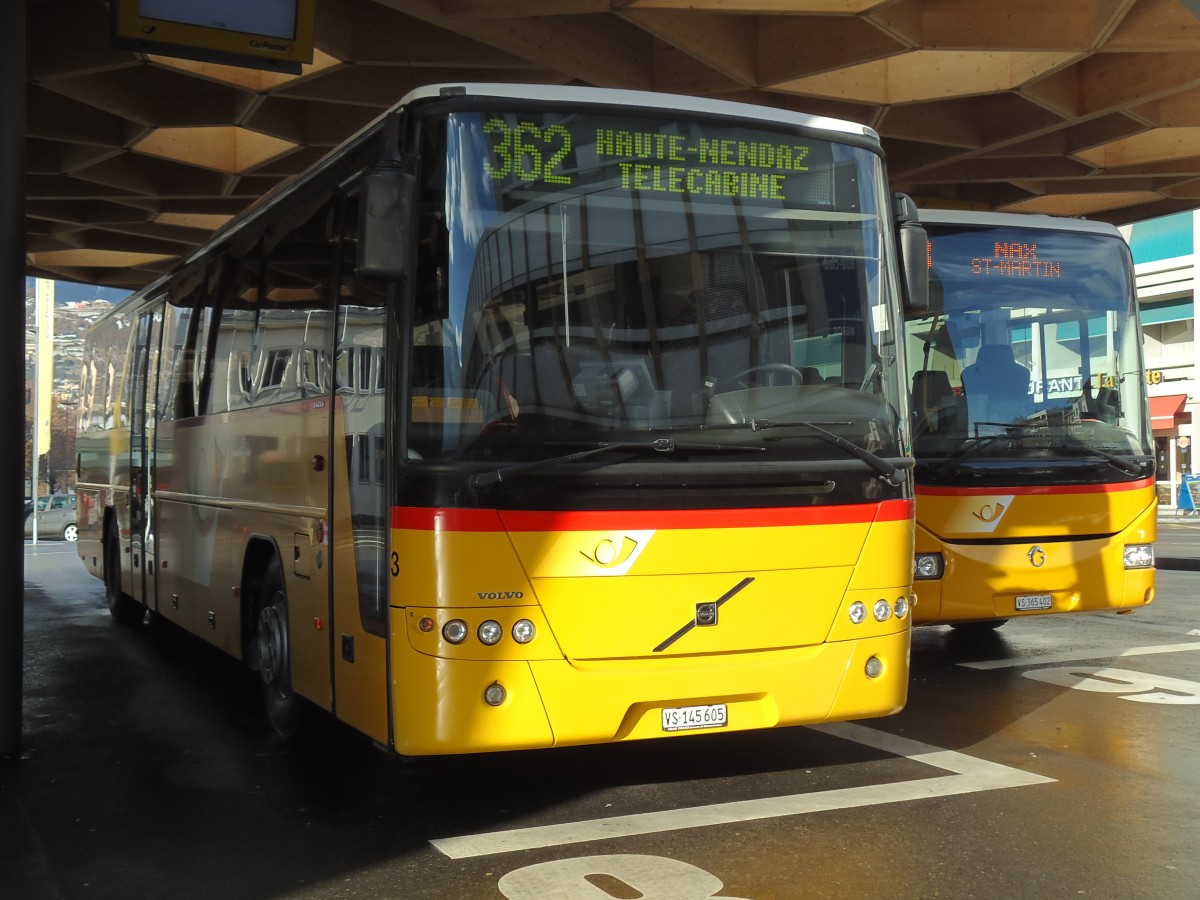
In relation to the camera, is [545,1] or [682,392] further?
[545,1]

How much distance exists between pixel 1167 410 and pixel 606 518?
44.9 meters

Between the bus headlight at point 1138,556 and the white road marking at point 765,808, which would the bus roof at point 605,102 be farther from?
the bus headlight at point 1138,556

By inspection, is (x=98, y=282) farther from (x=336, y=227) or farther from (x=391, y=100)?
(x=336, y=227)

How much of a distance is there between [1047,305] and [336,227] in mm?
5855

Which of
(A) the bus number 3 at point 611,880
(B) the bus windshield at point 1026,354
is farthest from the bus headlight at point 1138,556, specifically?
(A) the bus number 3 at point 611,880

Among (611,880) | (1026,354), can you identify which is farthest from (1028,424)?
(611,880)

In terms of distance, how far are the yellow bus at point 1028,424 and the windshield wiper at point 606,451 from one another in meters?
Result: 4.29

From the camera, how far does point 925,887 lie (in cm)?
516

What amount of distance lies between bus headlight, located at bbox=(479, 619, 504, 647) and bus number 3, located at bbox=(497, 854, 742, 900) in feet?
3.06

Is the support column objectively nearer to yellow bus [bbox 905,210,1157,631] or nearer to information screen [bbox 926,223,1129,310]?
yellow bus [bbox 905,210,1157,631]

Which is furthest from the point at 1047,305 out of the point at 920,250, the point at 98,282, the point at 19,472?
the point at 98,282

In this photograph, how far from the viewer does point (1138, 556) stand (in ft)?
34.2

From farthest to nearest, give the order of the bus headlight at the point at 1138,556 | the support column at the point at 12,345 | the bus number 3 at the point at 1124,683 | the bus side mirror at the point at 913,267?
the bus headlight at the point at 1138,556, the bus number 3 at the point at 1124,683, the support column at the point at 12,345, the bus side mirror at the point at 913,267

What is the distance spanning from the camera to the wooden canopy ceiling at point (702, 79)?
1295cm
